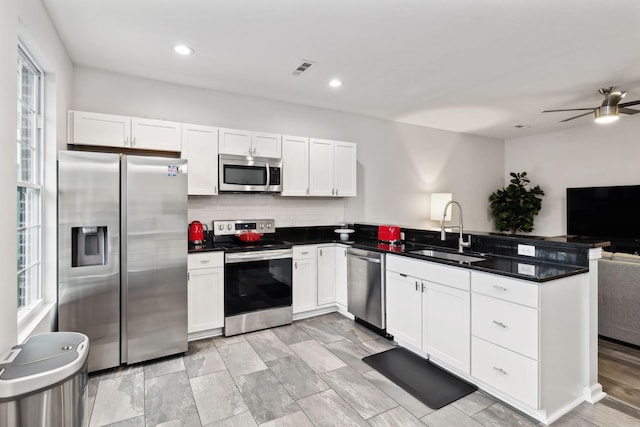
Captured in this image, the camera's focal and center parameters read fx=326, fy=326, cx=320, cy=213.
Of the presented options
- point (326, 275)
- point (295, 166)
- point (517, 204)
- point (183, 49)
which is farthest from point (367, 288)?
point (517, 204)

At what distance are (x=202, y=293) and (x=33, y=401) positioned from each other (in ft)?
6.41

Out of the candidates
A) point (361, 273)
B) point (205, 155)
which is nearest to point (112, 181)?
point (205, 155)

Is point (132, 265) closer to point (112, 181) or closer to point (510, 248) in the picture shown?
point (112, 181)

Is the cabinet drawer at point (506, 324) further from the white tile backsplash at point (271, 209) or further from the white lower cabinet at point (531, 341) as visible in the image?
the white tile backsplash at point (271, 209)

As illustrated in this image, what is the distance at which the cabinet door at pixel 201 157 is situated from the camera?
11.2 ft

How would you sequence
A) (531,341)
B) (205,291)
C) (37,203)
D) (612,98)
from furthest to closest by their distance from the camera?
(612,98)
(205,291)
(37,203)
(531,341)

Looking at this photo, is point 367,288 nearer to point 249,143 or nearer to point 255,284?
point 255,284

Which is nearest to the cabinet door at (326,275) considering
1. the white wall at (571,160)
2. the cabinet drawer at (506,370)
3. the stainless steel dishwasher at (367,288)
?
the stainless steel dishwasher at (367,288)

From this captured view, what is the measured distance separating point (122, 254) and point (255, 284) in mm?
1289

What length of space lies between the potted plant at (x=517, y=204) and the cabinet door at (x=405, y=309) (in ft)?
13.8

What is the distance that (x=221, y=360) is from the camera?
2.88 metres

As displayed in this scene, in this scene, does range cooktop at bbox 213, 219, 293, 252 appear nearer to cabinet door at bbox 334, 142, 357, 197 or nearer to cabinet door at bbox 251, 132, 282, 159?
cabinet door at bbox 251, 132, 282, 159

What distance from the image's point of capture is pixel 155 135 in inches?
129

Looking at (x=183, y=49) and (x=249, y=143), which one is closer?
(x=183, y=49)
